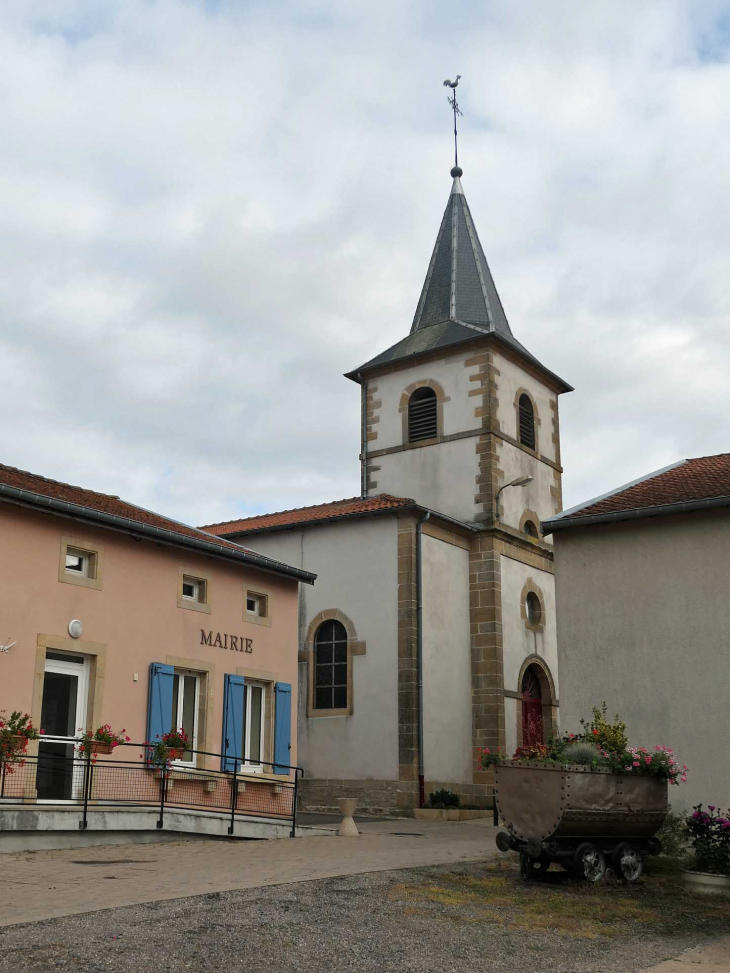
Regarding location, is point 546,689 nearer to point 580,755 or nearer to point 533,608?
point 533,608

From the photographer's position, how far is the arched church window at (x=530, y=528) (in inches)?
1047

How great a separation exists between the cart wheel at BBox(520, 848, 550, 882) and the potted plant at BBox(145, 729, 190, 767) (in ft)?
20.5

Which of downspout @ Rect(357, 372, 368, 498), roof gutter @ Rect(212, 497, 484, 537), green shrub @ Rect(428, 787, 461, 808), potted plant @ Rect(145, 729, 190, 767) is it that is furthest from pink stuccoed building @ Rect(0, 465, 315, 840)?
downspout @ Rect(357, 372, 368, 498)

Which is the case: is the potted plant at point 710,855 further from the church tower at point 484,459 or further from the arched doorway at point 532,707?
the arched doorway at point 532,707

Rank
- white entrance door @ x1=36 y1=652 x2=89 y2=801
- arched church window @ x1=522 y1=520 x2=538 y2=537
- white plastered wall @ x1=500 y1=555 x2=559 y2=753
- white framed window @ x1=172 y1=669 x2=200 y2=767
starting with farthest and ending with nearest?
1. arched church window @ x1=522 y1=520 x2=538 y2=537
2. white plastered wall @ x1=500 y1=555 x2=559 y2=753
3. white framed window @ x1=172 y1=669 x2=200 y2=767
4. white entrance door @ x1=36 y1=652 x2=89 y2=801

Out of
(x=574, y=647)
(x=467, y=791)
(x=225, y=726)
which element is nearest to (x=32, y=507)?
(x=225, y=726)

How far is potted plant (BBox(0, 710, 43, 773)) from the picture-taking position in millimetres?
13078

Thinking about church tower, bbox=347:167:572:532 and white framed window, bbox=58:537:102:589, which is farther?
church tower, bbox=347:167:572:532

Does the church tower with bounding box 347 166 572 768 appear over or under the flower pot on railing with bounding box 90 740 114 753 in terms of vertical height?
over

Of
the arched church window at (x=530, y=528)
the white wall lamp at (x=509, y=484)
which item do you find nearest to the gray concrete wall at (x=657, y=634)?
the white wall lamp at (x=509, y=484)

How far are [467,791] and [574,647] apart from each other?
937 centimetres

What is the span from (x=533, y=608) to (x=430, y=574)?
4.06m

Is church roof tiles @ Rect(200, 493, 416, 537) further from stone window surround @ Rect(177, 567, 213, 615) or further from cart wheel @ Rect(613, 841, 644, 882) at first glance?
cart wheel @ Rect(613, 841, 644, 882)

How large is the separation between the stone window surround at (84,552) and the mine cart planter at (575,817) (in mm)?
6913
